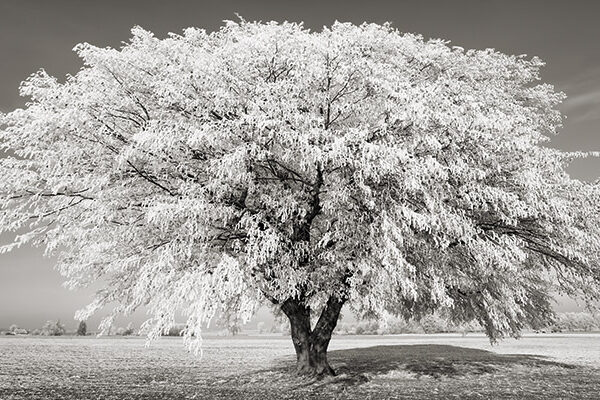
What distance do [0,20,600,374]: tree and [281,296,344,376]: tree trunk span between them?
218 centimetres

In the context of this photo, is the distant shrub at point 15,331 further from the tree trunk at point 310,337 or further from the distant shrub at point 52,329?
the tree trunk at point 310,337

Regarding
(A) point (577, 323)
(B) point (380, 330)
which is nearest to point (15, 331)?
(B) point (380, 330)

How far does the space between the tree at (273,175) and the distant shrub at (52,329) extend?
61863mm

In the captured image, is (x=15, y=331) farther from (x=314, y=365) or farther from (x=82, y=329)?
(x=314, y=365)

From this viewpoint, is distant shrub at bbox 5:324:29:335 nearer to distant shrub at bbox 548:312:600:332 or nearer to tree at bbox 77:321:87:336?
tree at bbox 77:321:87:336

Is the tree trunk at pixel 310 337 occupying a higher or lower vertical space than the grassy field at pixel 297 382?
higher

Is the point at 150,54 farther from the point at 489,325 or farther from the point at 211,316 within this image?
the point at 489,325

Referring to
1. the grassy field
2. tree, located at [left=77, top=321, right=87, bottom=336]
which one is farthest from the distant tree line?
the grassy field

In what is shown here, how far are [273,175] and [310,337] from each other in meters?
6.69

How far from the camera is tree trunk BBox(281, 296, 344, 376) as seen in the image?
16953 millimetres

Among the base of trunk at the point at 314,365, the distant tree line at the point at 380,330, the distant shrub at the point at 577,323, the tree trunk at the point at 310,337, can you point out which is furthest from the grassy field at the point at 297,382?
the distant shrub at the point at 577,323

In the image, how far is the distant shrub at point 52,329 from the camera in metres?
67.7

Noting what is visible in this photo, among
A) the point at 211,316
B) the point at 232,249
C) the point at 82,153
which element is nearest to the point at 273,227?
the point at 232,249

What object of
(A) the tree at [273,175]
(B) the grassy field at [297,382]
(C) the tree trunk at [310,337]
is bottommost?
(B) the grassy field at [297,382]
